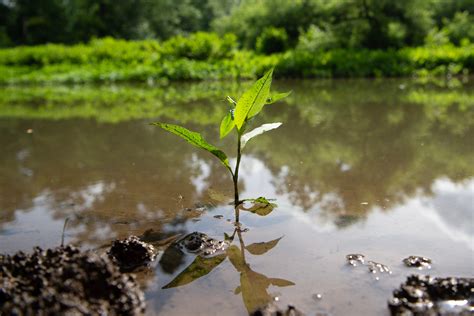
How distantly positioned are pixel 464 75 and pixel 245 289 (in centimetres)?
1154

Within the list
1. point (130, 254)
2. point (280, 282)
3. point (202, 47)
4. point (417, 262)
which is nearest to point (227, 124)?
point (130, 254)

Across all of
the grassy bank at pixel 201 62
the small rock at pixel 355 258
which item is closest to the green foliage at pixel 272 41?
the grassy bank at pixel 201 62

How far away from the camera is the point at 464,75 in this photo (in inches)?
444

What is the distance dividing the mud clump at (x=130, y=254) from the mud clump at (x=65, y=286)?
30 centimetres

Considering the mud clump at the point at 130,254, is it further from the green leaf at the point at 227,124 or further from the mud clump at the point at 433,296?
the mud clump at the point at 433,296

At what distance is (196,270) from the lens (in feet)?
5.74

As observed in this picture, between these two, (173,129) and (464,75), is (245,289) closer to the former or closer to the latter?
(173,129)

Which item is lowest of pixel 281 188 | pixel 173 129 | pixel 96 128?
pixel 96 128

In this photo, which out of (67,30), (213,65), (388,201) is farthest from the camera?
(67,30)

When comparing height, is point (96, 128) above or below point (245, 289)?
below

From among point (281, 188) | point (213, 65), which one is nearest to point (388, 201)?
point (281, 188)

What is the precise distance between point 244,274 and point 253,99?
92cm

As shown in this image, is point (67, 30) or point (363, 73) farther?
point (67, 30)

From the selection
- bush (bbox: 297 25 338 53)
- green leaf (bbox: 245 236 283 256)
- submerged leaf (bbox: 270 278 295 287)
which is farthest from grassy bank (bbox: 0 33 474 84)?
submerged leaf (bbox: 270 278 295 287)
